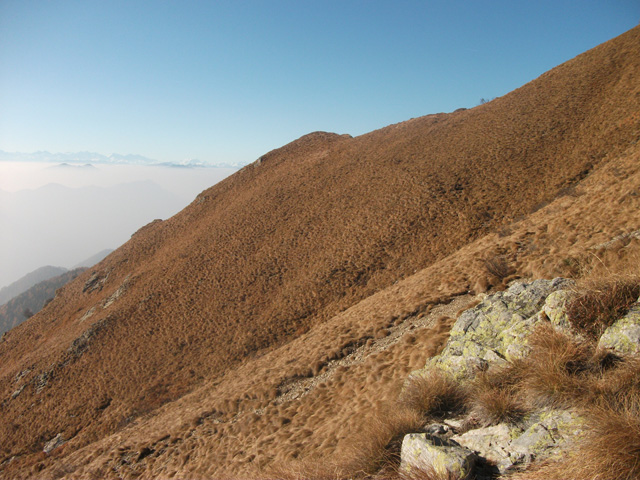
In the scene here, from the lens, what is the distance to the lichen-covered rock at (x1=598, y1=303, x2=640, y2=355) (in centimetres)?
391

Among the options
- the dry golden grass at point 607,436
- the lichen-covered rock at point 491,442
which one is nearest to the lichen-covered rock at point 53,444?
the lichen-covered rock at point 491,442

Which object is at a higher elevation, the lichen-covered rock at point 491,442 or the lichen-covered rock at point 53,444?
the lichen-covered rock at point 491,442

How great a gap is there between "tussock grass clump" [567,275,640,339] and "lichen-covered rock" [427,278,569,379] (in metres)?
0.75

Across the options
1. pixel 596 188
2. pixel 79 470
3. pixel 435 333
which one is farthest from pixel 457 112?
pixel 79 470

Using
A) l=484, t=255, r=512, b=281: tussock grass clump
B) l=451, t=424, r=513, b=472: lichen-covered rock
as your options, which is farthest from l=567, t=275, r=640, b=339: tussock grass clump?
l=484, t=255, r=512, b=281: tussock grass clump

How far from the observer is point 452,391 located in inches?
209

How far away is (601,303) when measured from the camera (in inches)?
177

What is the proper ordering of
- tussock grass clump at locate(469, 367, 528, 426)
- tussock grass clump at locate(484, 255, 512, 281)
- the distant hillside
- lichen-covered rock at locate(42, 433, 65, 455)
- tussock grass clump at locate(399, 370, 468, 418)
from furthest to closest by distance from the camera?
the distant hillside < lichen-covered rock at locate(42, 433, 65, 455) < tussock grass clump at locate(484, 255, 512, 281) < tussock grass clump at locate(399, 370, 468, 418) < tussock grass clump at locate(469, 367, 528, 426)

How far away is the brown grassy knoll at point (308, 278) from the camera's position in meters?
9.12

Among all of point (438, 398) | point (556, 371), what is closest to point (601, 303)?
point (556, 371)

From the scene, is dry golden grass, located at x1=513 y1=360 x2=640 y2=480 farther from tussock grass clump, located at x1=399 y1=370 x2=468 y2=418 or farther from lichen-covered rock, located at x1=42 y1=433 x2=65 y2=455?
lichen-covered rock, located at x1=42 y1=433 x2=65 y2=455

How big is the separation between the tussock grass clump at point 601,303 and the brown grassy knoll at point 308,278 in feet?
11.8

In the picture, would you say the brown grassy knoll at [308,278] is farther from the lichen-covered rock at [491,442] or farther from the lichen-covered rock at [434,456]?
the lichen-covered rock at [491,442]

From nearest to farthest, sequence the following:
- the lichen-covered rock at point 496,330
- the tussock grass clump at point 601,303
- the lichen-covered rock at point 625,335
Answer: the lichen-covered rock at point 625,335
the tussock grass clump at point 601,303
the lichen-covered rock at point 496,330
